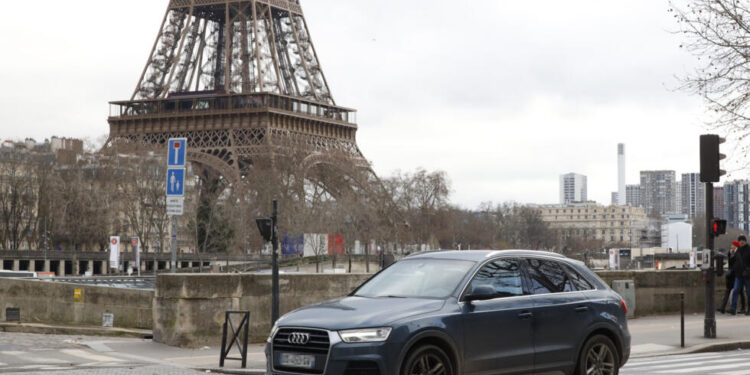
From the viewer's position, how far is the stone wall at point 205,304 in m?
18.0

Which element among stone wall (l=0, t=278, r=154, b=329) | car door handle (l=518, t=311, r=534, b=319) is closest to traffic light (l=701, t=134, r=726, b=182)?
car door handle (l=518, t=311, r=534, b=319)

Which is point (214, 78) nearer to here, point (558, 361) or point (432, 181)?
point (432, 181)

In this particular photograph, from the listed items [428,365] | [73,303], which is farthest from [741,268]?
[73,303]

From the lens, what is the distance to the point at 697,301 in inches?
1019

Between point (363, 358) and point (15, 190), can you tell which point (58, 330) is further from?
point (15, 190)

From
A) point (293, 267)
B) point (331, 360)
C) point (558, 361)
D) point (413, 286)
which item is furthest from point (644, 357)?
point (293, 267)

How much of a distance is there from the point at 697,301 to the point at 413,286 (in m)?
16.6

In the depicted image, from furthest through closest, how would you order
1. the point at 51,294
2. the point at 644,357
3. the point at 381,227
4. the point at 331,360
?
the point at 381,227 → the point at 51,294 → the point at 644,357 → the point at 331,360

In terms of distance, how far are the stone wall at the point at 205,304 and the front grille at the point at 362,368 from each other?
855 cm

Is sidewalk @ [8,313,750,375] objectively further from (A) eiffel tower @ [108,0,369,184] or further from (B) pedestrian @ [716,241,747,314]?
(A) eiffel tower @ [108,0,369,184]

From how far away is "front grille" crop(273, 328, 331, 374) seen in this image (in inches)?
396

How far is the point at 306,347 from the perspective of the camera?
10.2 meters

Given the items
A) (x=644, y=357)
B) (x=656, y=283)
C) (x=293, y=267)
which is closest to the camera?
(x=644, y=357)

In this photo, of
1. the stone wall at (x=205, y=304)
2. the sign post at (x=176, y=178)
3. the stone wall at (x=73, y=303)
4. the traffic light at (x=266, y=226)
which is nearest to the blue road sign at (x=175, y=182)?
the sign post at (x=176, y=178)
